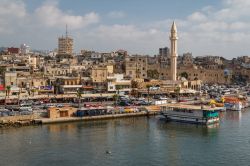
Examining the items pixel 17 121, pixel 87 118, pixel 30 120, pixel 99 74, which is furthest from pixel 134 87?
pixel 17 121

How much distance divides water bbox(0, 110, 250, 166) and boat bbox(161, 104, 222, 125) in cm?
86

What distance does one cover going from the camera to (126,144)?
23.9m

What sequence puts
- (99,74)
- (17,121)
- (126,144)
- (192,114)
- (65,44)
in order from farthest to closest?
(65,44)
(99,74)
(192,114)
(17,121)
(126,144)

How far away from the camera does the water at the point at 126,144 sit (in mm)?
20297

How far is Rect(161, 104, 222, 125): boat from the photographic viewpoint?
31.4m

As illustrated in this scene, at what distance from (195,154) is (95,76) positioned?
87.2 feet

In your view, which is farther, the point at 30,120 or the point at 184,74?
the point at 184,74

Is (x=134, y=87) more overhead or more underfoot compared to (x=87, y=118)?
more overhead

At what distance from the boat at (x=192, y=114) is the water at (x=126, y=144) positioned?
0.86 m

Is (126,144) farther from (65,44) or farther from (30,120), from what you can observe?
(65,44)

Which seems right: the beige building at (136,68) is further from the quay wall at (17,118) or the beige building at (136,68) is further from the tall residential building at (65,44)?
the tall residential building at (65,44)

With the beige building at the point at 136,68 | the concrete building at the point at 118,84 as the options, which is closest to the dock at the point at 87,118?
the concrete building at the point at 118,84

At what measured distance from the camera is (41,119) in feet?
101

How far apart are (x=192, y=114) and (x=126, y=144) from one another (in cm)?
971
